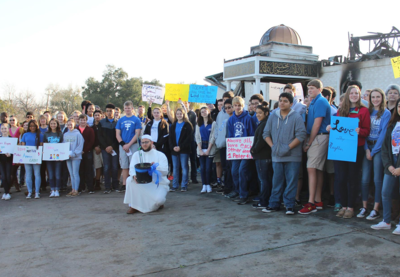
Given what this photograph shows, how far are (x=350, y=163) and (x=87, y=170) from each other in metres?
6.64

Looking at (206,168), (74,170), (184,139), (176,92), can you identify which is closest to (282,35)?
(176,92)

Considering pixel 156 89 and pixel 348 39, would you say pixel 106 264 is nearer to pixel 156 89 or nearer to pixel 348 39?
pixel 156 89

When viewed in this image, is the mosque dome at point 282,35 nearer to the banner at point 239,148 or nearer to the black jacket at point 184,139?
the black jacket at point 184,139

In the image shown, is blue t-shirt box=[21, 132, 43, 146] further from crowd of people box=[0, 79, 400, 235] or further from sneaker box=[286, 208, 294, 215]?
sneaker box=[286, 208, 294, 215]

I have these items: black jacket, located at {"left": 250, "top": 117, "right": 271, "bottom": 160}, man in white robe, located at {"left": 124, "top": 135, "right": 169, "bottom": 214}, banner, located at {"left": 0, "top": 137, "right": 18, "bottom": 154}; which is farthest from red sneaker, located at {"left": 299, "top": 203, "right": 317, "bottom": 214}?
banner, located at {"left": 0, "top": 137, "right": 18, "bottom": 154}

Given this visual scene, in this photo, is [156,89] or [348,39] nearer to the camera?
[156,89]

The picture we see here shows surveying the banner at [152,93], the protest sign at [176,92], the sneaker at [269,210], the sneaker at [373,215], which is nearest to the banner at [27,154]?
the banner at [152,93]

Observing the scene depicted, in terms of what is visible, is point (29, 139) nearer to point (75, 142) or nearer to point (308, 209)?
point (75, 142)

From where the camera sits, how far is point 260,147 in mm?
6617

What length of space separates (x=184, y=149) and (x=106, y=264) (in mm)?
4928

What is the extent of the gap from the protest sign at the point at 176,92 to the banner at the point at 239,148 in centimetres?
370

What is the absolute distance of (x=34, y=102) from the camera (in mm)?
47125

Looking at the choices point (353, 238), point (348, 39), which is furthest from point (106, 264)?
point (348, 39)

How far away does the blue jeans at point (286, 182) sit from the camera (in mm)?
6109
